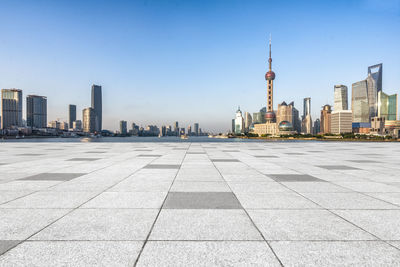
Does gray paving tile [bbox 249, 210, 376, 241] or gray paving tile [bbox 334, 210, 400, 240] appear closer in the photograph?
gray paving tile [bbox 249, 210, 376, 241]

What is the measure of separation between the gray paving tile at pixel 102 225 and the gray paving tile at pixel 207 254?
0.53 meters

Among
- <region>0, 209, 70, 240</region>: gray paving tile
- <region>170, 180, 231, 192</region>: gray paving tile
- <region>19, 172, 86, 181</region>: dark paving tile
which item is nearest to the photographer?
<region>0, 209, 70, 240</region>: gray paving tile

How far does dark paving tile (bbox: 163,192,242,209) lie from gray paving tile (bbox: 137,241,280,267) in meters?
1.79

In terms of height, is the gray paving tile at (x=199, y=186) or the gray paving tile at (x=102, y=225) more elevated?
the gray paving tile at (x=102, y=225)

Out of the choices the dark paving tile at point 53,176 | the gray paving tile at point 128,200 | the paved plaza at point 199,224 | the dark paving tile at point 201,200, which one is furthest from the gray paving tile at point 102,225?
the dark paving tile at point 53,176

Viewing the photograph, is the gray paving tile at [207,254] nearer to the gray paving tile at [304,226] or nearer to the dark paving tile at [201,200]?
the gray paving tile at [304,226]

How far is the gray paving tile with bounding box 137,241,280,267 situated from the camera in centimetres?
308

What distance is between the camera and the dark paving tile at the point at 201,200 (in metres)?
5.43

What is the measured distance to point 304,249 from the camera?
3.44 metres

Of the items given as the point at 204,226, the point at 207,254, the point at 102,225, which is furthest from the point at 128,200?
the point at 207,254

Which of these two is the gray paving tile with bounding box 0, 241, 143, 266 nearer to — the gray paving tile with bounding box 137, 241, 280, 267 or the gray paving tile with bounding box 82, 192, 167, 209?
the gray paving tile with bounding box 137, 241, 280, 267

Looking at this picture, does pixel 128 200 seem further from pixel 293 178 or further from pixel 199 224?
pixel 293 178

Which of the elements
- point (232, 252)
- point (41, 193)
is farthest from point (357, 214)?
point (41, 193)

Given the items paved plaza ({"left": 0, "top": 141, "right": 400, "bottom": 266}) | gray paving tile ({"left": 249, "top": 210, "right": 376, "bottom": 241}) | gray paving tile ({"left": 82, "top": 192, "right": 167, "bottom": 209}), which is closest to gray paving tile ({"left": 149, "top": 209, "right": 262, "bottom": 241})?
paved plaza ({"left": 0, "top": 141, "right": 400, "bottom": 266})
